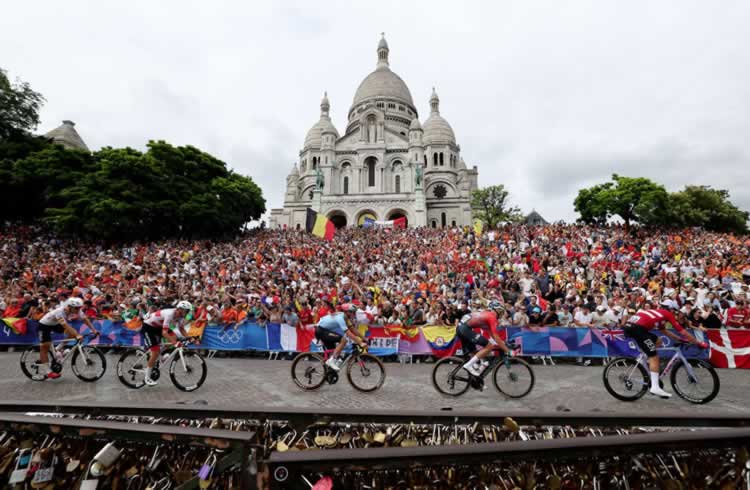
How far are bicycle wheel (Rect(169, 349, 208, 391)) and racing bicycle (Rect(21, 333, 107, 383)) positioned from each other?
180cm

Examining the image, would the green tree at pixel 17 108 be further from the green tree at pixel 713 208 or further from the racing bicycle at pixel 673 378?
the green tree at pixel 713 208

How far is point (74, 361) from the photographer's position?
825 centimetres

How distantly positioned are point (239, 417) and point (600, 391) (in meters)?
7.47

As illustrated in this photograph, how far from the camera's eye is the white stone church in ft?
178

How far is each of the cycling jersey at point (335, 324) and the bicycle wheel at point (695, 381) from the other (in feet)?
20.2

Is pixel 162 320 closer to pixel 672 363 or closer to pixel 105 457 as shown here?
pixel 105 457

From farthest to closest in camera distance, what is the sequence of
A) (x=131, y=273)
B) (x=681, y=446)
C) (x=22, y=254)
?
(x=22, y=254) → (x=131, y=273) → (x=681, y=446)

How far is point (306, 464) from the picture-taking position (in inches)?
69.1

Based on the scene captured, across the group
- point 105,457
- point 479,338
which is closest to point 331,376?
point 479,338

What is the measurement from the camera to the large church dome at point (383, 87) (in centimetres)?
7556

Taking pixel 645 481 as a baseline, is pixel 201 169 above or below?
above

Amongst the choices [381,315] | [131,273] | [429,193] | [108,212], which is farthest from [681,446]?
[429,193]

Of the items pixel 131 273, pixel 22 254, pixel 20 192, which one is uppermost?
pixel 20 192

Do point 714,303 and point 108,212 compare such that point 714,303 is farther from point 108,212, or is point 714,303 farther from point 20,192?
point 20,192
